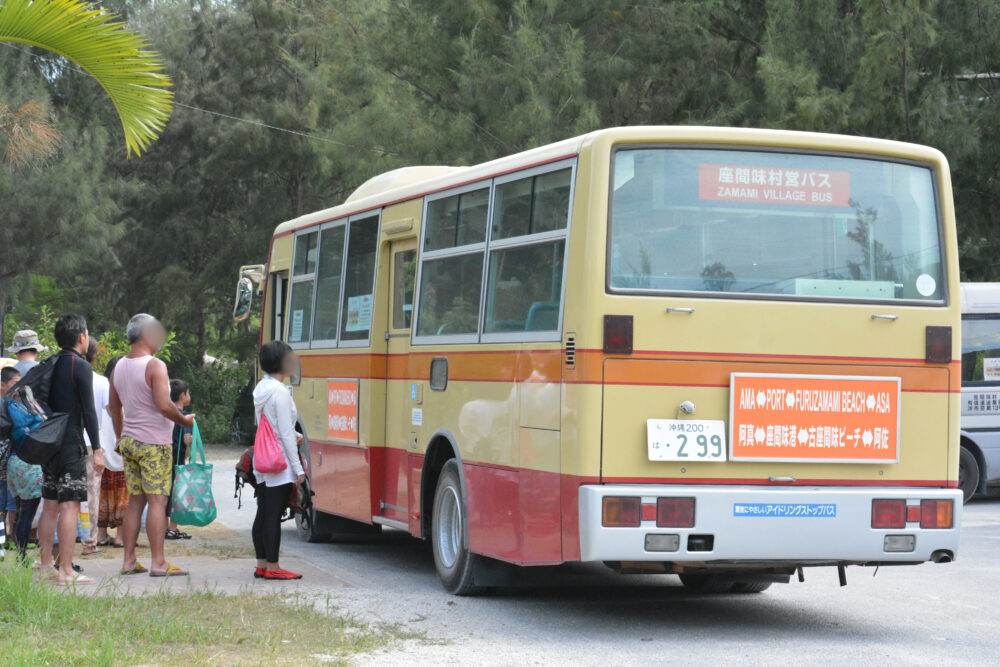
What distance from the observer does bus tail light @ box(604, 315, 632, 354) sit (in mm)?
7918

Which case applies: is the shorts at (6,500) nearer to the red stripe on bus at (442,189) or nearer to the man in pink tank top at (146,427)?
the man in pink tank top at (146,427)

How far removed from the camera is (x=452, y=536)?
9.84 meters

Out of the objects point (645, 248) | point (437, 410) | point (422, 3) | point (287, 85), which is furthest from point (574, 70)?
point (287, 85)

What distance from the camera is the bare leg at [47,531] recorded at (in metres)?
9.26

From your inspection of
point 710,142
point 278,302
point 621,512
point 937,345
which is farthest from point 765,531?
point 278,302

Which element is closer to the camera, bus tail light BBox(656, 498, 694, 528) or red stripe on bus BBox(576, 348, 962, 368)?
bus tail light BBox(656, 498, 694, 528)

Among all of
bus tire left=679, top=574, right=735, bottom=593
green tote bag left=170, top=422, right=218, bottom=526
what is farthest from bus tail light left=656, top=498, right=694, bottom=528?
green tote bag left=170, top=422, right=218, bottom=526

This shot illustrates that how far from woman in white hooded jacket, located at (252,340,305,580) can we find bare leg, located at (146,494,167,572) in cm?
67

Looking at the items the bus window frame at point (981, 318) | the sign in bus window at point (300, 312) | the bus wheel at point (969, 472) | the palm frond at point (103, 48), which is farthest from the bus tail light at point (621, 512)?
the bus window frame at point (981, 318)

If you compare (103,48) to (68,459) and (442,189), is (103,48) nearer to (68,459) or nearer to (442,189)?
(442,189)

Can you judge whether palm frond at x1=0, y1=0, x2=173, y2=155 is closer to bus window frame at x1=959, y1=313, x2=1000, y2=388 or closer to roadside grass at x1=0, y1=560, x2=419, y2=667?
roadside grass at x1=0, y1=560, x2=419, y2=667

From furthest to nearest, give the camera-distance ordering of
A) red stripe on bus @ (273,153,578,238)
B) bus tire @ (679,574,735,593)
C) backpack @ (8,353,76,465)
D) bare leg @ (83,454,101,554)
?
bare leg @ (83,454,101,554) < bus tire @ (679,574,735,593) < backpack @ (8,353,76,465) < red stripe on bus @ (273,153,578,238)

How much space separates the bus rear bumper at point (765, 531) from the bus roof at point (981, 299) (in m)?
9.49

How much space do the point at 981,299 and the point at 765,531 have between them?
409 inches
